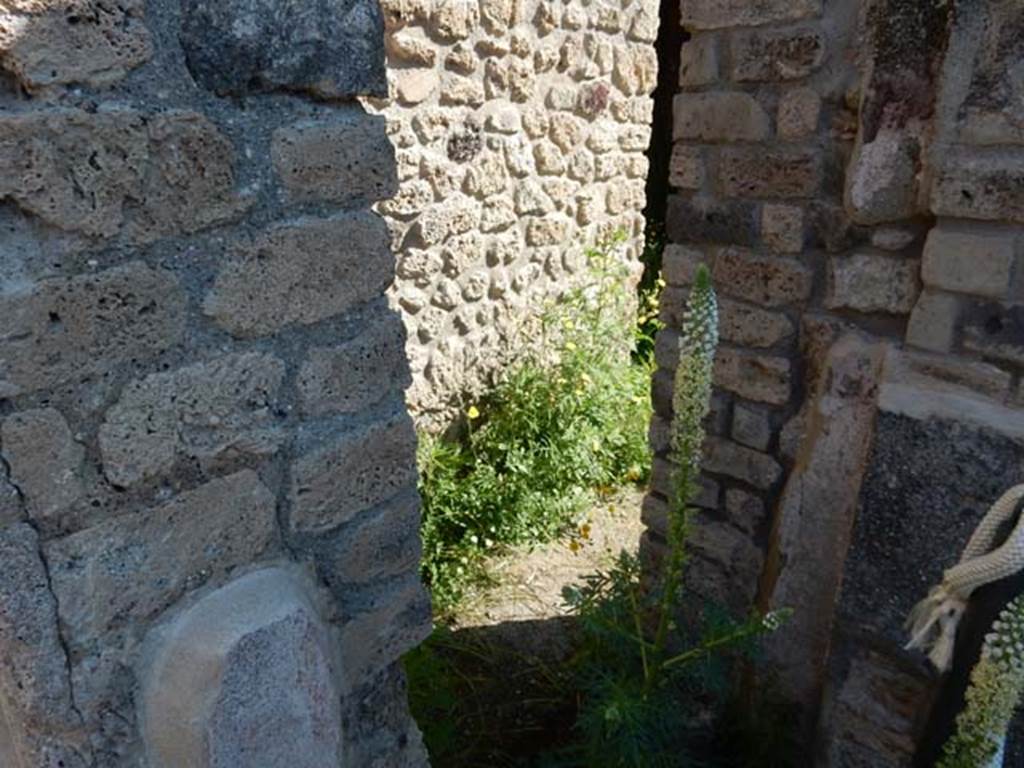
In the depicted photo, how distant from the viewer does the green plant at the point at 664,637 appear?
1.80 metres

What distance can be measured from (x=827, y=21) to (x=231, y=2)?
5.08ft

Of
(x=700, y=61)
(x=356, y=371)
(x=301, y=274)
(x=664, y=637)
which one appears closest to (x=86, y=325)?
(x=301, y=274)

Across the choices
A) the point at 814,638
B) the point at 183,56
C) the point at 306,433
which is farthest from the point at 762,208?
the point at 183,56

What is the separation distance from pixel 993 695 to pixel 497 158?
313 cm

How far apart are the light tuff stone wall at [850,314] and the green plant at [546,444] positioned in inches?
48.3

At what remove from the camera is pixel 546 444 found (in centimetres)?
411

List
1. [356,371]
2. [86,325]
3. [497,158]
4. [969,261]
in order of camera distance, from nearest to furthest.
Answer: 1. [86,325]
2. [356,371]
3. [969,261]
4. [497,158]

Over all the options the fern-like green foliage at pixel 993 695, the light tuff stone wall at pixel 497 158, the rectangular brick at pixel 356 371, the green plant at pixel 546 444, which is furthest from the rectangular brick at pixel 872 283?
the green plant at pixel 546 444

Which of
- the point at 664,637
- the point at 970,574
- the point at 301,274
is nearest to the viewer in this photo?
the point at 301,274

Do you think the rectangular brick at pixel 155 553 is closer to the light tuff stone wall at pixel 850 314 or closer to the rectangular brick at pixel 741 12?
the light tuff stone wall at pixel 850 314

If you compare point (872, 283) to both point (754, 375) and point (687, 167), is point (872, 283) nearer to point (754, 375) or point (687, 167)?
point (754, 375)

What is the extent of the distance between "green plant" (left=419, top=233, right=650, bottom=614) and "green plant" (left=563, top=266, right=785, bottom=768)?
1.24 m

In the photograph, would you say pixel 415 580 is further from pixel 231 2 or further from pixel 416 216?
pixel 416 216

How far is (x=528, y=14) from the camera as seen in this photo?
397 centimetres
